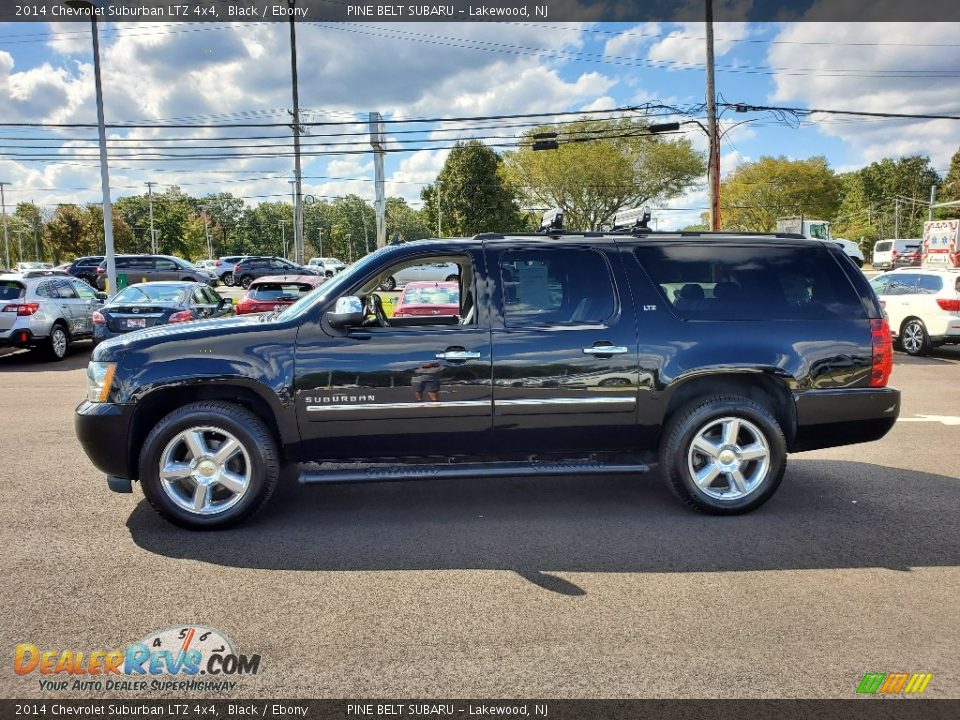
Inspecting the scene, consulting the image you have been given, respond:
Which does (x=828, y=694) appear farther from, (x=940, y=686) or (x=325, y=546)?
(x=325, y=546)

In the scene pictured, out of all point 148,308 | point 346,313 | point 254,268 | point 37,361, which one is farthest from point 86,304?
point 254,268

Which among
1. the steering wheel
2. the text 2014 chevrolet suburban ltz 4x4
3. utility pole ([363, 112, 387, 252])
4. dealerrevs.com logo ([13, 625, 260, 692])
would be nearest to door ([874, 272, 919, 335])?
the text 2014 chevrolet suburban ltz 4x4

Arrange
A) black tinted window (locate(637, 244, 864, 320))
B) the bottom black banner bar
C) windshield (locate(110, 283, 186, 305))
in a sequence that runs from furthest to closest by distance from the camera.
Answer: windshield (locate(110, 283, 186, 305)) < black tinted window (locate(637, 244, 864, 320)) < the bottom black banner bar

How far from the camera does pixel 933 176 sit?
356 feet

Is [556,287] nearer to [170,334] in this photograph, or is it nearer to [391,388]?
[391,388]

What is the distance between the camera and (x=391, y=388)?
4660 mm

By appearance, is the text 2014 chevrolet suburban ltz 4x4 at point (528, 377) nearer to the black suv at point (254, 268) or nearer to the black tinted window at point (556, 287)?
the black tinted window at point (556, 287)

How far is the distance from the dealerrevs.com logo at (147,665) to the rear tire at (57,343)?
12584 mm

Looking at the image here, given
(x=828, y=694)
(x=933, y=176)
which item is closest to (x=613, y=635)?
(x=828, y=694)

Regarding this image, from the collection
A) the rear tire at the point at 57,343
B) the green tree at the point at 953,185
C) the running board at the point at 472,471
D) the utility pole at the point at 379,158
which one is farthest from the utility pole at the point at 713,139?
the green tree at the point at 953,185

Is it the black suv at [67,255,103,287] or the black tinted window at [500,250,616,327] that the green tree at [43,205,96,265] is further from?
the black tinted window at [500,250,616,327]

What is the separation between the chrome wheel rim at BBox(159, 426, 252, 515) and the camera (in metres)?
4.63

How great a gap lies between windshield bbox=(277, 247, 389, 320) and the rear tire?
11.4 metres

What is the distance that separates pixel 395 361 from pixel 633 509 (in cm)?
196
